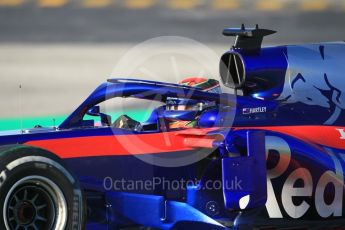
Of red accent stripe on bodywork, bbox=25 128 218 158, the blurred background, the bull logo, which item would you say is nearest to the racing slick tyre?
red accent stripe on bodywork, bbox=25 128 218 158

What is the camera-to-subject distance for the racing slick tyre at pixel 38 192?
3.82 meters

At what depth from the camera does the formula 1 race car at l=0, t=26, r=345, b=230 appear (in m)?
4.01

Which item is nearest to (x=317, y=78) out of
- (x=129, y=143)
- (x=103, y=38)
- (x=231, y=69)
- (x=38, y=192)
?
(x=231, y=69)

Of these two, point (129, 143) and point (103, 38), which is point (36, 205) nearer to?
point (129, 143)

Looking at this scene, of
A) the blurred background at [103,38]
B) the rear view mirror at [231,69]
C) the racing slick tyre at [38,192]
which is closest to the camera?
the racing slick tyre at [38,192]

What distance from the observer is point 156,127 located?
193 inches

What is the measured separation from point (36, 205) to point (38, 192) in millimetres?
A: 74

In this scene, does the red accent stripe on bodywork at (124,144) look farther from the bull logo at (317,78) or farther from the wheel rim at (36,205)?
the bull logo at (317,78)

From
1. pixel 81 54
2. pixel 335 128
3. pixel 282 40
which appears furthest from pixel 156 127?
pixel 282 40

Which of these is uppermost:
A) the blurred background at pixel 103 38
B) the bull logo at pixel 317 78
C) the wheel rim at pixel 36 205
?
the blurred background at pixel 103 38

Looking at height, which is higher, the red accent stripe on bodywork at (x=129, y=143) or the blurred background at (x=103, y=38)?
the blurred background at (x=103, y=38)

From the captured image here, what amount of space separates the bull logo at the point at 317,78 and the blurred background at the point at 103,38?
3.01 meters

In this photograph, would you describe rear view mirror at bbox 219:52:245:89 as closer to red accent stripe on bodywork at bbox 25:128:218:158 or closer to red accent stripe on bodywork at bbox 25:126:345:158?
red accent stripe on bodywork at bbox 25:126:345:158

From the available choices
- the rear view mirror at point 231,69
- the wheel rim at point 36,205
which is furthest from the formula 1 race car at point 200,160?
the rear view mirror at point 231,69
